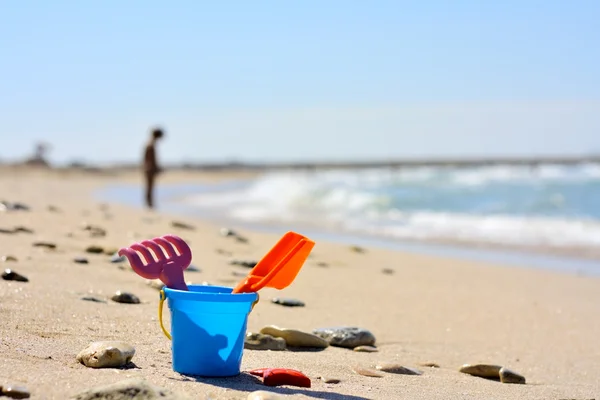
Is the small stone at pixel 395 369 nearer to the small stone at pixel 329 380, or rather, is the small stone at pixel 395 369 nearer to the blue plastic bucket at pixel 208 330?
the small stone at pixel 329 380

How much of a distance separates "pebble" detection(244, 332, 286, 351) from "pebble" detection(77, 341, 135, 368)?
0.97 metres

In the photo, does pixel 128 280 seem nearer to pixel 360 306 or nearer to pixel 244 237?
pixel 360 306

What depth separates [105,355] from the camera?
10.6ft

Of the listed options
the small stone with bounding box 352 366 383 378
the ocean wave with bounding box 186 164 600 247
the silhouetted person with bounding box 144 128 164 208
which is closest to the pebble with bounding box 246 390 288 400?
the small stone with bounding box 352 366 383 378

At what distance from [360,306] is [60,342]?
271 cm

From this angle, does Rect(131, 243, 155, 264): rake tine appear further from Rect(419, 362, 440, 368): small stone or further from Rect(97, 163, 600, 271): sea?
Rect(97, 163, 600, 271): sea

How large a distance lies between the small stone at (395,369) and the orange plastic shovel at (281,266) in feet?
2.78

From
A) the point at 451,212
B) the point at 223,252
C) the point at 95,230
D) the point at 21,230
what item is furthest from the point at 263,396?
the point at 451,212

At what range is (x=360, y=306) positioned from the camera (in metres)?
5.86

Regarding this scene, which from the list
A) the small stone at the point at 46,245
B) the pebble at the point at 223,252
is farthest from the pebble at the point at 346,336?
the pebble at the point at 223,252

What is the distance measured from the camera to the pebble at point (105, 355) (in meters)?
3.23

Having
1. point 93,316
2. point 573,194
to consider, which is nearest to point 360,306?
point 93,316

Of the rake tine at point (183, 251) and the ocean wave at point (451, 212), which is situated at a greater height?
the ocean wave at point (451, 212)

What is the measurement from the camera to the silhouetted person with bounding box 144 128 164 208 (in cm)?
1462
